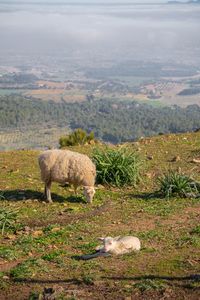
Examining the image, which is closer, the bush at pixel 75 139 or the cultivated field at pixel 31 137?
the bush at pixel 75 139

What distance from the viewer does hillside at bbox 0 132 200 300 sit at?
7.49 m

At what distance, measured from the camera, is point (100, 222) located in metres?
11.4

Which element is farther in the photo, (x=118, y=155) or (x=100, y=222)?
(x=118, y=155)

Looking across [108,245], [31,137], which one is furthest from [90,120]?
[108,245]

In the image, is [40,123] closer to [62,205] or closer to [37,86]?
[37,86]

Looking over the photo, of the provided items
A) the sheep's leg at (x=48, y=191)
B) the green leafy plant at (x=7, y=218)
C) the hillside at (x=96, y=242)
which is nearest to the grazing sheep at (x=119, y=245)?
the hillside at (x=96, y=242)

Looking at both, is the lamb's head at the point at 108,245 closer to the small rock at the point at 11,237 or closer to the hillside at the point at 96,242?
the hillside at the point at 96,242

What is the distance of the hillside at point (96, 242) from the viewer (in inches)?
295

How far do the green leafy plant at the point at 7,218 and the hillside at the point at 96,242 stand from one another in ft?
0.69

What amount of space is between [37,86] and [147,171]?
12053 centimetres

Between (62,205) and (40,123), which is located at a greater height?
(62,205)

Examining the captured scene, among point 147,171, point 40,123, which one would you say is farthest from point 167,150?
point 40,123

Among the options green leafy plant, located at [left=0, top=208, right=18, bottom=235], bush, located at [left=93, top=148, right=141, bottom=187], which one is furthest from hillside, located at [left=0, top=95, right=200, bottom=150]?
green leafy plant, located at [left=0, top=208, right=18, bottom=235]

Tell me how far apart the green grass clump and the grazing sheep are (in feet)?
15.5
